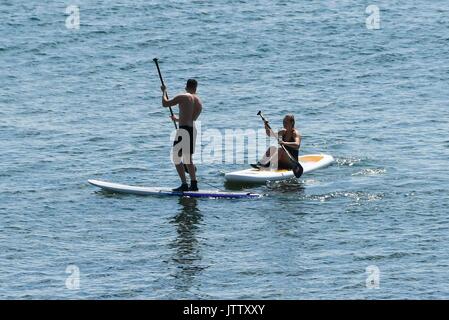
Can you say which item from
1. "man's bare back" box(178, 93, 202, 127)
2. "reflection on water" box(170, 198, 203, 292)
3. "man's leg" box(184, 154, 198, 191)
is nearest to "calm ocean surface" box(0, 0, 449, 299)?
"reflection on water" box(170, 198, 203, 292)

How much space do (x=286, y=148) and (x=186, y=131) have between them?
2.67 meters

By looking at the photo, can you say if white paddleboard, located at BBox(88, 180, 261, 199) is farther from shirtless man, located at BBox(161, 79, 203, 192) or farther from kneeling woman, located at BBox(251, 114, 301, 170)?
kneeling woman, located at BBox(251, 114, 301, 170)

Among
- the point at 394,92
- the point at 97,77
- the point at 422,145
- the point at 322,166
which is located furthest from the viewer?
the point at 97,77

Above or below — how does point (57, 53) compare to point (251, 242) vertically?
above

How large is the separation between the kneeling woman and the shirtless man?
2039mm

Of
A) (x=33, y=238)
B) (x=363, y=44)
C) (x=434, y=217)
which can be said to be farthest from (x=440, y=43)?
(x=33, y=238)

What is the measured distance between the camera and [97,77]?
1474 inches

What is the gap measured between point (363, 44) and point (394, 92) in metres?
5.37

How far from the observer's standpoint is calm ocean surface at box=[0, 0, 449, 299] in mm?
20391

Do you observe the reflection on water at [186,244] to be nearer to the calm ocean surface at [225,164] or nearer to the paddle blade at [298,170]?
the calm ocean surface at [225,164]

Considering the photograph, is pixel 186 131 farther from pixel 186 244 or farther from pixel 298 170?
pixel 186 244

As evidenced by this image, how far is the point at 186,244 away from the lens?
71.9 feet

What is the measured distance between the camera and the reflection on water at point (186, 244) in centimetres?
2013

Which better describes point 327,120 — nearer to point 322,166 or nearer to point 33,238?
point 322,166
